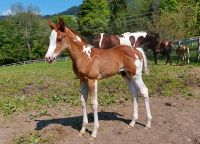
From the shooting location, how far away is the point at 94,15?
75000mm

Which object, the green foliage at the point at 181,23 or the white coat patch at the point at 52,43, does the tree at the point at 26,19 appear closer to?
the green foliage at the point at 181,23

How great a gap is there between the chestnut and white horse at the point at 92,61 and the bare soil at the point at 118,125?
A: 0.91 feet

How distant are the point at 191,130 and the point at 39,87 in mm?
6666

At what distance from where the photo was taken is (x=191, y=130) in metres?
7.46

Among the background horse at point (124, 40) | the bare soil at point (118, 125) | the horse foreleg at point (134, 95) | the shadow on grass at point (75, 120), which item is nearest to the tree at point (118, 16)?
the background horse at point (124, 40)

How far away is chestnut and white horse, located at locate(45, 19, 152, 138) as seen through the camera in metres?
6.80

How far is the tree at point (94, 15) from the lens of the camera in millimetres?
71000

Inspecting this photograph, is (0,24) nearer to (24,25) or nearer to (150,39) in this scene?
(24,25)

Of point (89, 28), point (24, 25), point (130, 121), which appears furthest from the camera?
point (24, 25)

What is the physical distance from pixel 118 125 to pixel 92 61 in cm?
152

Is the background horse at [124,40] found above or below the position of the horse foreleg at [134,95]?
above

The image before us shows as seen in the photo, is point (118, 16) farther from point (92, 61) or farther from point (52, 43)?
point (52, 43)

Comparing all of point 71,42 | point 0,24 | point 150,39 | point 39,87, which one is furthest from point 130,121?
point 0,24

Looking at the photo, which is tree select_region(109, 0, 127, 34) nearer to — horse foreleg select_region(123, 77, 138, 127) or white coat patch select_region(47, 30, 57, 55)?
horse foreleg select_region(123, 77, 138, 127)
